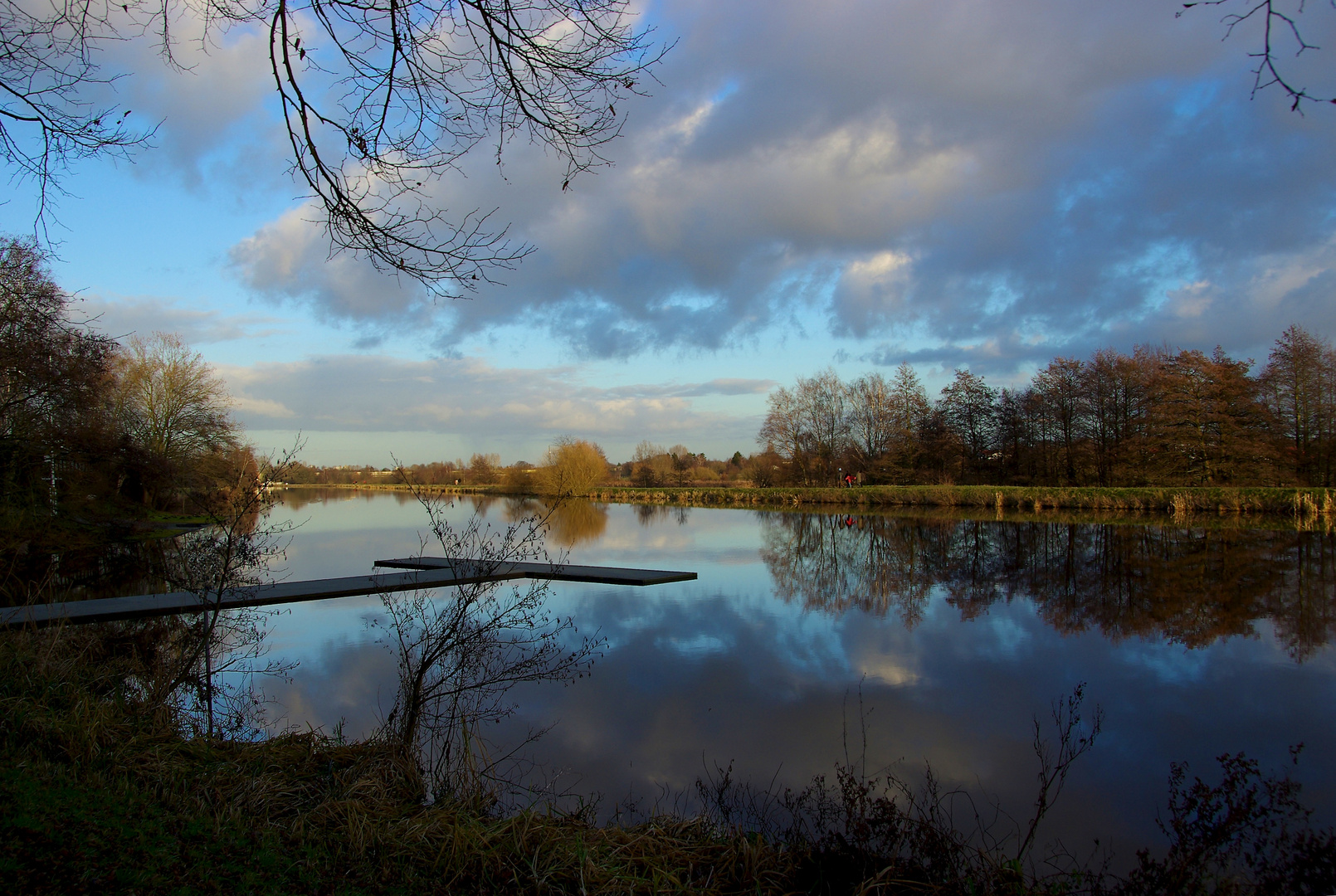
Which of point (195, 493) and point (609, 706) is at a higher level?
point (195, 493)

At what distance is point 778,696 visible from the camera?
5.34m

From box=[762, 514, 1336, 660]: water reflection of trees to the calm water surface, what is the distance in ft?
0.21

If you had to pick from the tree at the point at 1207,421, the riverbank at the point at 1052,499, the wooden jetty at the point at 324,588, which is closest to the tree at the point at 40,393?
the wooden jetty at the point at 324,588

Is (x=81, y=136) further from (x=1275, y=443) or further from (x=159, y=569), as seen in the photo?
(x=1275, y=443)

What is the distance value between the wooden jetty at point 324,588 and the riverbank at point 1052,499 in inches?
559

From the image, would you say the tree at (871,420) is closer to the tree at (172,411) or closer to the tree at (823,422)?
the tree at (823,422)

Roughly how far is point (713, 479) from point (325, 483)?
54.7 m

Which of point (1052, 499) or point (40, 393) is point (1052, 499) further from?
point (40, 393)

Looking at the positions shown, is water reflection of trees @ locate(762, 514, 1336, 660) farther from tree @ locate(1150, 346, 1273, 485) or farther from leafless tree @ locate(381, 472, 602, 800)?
tree @ locate(1150, 346, 1273, 485)

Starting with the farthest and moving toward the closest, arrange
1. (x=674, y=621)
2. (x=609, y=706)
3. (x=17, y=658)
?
(x=674, y=621)
(x=609, y=706)
(x=17, y=658)

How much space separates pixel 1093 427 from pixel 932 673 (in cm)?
3101

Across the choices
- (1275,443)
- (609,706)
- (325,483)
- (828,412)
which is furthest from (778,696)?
(325,483)

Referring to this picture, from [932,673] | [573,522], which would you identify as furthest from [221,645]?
[573,522]

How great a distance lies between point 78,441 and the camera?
616 inches
